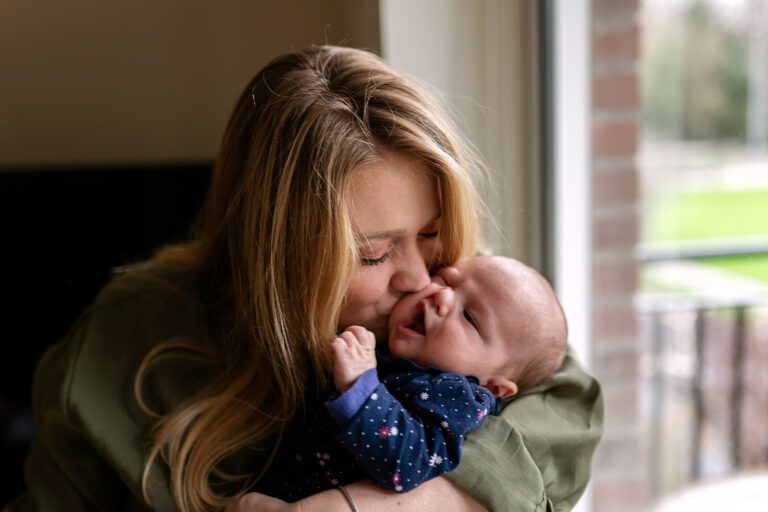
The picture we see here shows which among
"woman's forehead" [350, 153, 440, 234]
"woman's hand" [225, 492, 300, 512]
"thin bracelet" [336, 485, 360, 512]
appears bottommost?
"woman's hand" [225, 492, 300, 512]

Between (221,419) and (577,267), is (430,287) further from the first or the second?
(577,267)

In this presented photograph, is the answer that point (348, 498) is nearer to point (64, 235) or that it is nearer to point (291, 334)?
point (291, 334)

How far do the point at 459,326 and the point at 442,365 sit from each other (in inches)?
2.2

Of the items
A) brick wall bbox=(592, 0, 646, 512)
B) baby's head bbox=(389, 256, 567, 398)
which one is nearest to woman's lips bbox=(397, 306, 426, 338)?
baby's head bbox=(389, 256, 567, 398)

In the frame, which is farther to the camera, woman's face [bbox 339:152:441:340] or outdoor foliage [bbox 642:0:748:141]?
outdoor foliage [bbox 642:0:748:141]

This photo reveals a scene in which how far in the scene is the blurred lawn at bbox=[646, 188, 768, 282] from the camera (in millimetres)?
1553

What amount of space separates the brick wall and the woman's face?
26.0 inches

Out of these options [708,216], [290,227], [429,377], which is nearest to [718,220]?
[708,216]

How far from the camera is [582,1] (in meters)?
1.47

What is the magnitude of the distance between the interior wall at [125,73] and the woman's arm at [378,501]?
3.61 ft

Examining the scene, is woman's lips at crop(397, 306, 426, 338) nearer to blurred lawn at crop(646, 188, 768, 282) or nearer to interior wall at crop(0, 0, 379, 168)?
blurred lawn at crop(646, 188, 768, 282)

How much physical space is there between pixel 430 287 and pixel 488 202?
442mm

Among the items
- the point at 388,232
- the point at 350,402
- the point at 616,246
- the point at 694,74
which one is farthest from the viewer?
the point at 616,246

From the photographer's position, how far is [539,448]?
3.39 feet
